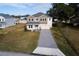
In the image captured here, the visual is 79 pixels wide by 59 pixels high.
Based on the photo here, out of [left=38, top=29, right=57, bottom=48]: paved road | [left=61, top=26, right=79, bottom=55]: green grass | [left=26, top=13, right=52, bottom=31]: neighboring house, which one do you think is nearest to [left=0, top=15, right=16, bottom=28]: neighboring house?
[left=26, top=13, right=52, bottom=31]: neighboring house

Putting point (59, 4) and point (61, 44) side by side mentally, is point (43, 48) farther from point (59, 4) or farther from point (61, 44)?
point (59, 4)

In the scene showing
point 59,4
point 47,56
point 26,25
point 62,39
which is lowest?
point 47,56

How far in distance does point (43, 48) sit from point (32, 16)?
31 cm

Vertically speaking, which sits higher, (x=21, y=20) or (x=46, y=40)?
(x=21, y=20)

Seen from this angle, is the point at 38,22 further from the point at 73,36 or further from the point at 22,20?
the point at 73,36

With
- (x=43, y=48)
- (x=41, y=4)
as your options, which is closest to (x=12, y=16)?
(x=41, y=4)

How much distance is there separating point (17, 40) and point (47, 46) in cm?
28

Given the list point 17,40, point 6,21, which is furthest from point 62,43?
point 6,21

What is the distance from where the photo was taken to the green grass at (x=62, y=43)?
6.03ft

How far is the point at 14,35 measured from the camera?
6.03 ft

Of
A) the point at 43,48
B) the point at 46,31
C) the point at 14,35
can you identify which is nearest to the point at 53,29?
the point at 46,31

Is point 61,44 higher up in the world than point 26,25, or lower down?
lower down

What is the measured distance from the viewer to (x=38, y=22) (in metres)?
1.85

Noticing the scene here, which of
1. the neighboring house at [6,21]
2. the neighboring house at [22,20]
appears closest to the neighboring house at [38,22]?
the neighboring house at [22,20]
